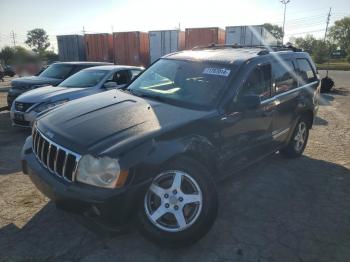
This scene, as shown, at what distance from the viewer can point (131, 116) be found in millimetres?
3270

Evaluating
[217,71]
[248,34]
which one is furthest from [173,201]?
[248,34]

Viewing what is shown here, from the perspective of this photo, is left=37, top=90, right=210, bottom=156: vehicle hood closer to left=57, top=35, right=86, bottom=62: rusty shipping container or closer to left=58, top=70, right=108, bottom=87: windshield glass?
left=58, top=70, right=108, bottom=87: windshield glass

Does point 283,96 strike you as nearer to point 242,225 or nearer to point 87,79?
point 242,225

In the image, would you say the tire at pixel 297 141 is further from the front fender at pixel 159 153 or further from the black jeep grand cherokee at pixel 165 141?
the front fender at pixel 159 153

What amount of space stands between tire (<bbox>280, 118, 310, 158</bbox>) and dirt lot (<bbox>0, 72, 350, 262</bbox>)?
297mm

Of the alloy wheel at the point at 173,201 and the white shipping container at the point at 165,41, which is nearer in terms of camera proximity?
the alloy wheel at the point at 173,201

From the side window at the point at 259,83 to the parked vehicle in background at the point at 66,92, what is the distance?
2.97m

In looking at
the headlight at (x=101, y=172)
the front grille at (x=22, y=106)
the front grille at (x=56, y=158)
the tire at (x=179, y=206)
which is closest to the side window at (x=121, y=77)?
the front grille at (x=22, y=106)

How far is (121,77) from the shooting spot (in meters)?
8.21

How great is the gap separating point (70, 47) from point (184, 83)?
2245cm

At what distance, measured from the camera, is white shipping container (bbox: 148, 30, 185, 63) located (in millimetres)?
22094

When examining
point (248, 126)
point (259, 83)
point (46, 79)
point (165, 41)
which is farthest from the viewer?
point (165, 41)

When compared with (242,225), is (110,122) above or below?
above

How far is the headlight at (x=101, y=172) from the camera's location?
8.66 feet
